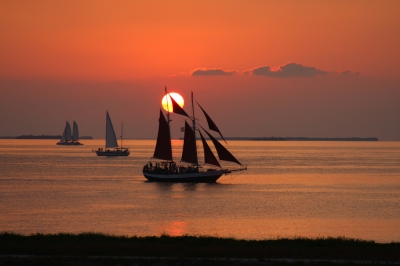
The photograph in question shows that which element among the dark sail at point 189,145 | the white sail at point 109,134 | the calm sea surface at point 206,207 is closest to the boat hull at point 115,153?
the white sail at point 109,134

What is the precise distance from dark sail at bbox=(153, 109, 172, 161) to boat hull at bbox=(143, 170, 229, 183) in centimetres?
213

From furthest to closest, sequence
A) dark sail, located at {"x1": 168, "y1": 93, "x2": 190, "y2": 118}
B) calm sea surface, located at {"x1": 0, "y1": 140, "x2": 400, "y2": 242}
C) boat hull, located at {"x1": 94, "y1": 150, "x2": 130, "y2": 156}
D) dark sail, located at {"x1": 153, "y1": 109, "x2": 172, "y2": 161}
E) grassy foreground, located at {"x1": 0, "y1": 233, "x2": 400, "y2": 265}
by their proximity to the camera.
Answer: boat hull, located at {"x1": 94, "y1": 150, "x2": 130, "y2": 156} < dark sail, located at {"x1": 153, "y1": 109, "x2": 172, "y2": 161} < dark sail, located at {"x1": 168, "y1": 93, "x2": 190, "y2": 118} < calm sea surface, located at {"x1": 0, "y1": 140, "x2": 400, "y2": 242} < grassy foreground, located at {"x1": 0, "y1": 233, "x2": 400, "y2": 265}

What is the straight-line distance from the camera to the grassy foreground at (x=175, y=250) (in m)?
20.0

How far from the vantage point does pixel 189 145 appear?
249ft

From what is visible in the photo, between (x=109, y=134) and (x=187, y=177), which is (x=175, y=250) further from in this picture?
(x=109, y=134)

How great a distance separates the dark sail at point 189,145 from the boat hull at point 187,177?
6.03 ft

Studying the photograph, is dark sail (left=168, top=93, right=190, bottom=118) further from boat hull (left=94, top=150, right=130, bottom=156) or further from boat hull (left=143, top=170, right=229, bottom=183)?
boat hull (left=94, top=150, right=130, bottom=156)

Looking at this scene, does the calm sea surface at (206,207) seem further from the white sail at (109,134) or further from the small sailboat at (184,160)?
the white sail at (109,134)

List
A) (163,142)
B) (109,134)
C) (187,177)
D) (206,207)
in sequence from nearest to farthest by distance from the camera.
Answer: (206,207) → (187,177) → (163,142) → (109,134)

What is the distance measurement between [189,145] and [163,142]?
14.3 ft

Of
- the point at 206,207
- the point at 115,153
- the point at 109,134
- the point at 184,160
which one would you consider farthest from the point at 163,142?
the point at 115,153

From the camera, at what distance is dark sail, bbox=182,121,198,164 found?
246 ft

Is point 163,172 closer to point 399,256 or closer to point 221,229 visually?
point 221,229

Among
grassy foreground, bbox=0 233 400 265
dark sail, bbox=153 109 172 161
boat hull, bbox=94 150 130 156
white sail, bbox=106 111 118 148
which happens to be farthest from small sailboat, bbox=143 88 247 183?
boat hull, bbox=94 150 130 156
